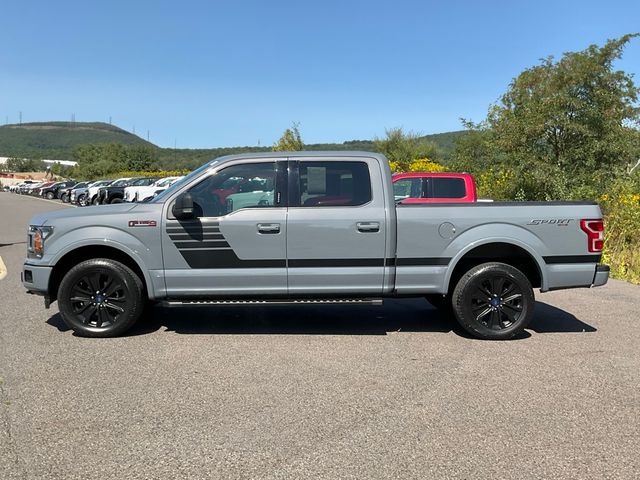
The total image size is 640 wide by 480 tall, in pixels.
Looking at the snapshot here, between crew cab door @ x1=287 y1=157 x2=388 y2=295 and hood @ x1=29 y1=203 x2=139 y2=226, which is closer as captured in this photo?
crew cab door @ x1=287 y1=157 x2=388 y2=295

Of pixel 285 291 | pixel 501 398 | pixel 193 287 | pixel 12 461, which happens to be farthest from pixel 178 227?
pixel 501 398

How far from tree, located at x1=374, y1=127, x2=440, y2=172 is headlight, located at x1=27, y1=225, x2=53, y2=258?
97.6ft

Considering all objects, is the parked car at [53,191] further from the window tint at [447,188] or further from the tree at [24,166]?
the tree at [24,166]

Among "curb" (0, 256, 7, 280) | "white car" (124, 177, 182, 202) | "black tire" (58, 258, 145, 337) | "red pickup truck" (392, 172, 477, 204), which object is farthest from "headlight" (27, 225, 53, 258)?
"white car" (124, 177, 182, 202)

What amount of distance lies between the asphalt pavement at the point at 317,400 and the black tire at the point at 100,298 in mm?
184

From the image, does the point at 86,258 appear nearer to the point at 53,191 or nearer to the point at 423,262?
the point at 423,262

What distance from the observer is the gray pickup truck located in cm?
563

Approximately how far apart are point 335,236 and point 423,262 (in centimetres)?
96

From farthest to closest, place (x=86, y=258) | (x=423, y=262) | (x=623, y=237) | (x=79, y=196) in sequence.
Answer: (x=79, y=196), (x=623, y=237), (x=86, y=258), (x=423, y=262)

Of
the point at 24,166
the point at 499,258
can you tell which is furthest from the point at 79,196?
the point at 24,166

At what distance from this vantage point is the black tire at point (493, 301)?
5.77 m

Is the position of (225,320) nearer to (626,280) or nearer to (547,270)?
(547,270)

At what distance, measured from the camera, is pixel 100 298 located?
577 cm

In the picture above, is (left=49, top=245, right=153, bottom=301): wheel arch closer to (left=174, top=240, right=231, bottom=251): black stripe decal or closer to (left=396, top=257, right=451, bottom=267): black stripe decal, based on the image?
(left=174, top=240, right=231, bottom=251): black stripe decal
